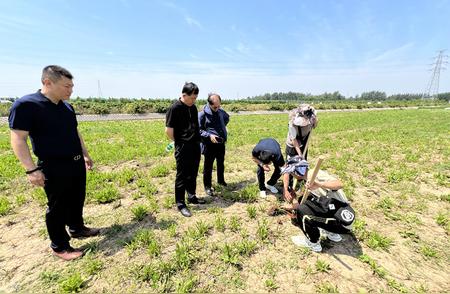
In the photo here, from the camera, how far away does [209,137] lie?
5.11 metres

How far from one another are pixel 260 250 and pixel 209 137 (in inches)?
97.3

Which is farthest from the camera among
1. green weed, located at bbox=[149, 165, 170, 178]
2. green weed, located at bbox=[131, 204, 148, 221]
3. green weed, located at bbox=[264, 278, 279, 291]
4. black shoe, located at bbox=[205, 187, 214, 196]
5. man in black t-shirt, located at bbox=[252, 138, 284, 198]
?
green weed, located at bbox=[149, 165, 170, 178]

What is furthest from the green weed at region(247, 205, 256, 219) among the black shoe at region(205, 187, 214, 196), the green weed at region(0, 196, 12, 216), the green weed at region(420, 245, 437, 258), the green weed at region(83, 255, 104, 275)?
the green weed at region(0, 196, 12, 216)

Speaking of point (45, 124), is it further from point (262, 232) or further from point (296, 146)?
point (296, 146)

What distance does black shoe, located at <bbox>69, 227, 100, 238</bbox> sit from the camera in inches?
147

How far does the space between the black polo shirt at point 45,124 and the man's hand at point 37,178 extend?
237 millimetres

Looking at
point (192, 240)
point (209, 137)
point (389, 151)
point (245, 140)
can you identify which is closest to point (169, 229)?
point (192, 240)

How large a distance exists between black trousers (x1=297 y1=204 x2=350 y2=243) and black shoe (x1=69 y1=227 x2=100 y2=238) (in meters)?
3.19

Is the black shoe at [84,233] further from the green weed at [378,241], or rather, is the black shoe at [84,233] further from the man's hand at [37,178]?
the green weed at [378,241]

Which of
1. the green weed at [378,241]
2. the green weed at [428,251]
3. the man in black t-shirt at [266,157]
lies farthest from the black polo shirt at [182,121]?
the green weed at [428,251]

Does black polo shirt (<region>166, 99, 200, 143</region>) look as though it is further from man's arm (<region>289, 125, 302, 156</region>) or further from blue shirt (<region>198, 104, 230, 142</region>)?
man's arm (<region>289, 125, 302, 156</region>)

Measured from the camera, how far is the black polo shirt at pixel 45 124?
2.76 metres

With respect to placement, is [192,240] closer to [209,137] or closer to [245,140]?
[209,137]

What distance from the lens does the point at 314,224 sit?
11.1 feet
